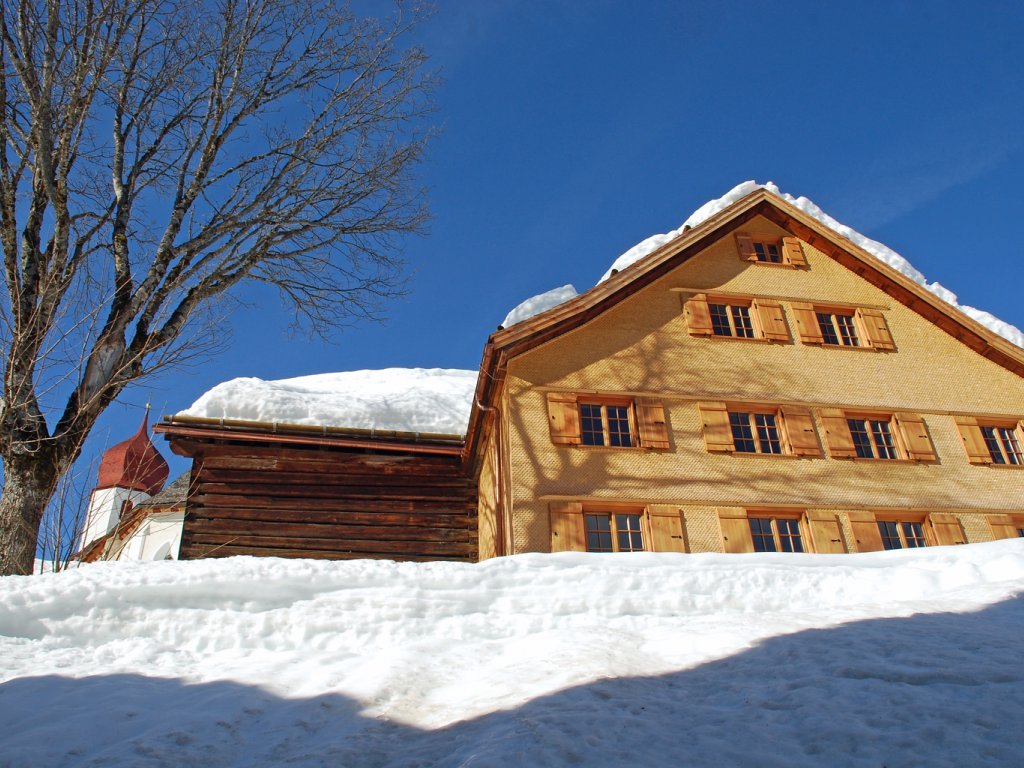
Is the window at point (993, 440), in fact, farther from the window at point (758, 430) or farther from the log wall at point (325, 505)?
the log wall at point (325, 505)

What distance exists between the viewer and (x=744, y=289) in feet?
48.0

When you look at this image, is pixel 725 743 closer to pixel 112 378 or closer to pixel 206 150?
pixel 112 378

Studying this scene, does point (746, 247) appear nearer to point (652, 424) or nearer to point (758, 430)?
point (758, 430)

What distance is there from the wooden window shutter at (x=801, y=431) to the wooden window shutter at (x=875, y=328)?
2337mm

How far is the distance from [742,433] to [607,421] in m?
2.31

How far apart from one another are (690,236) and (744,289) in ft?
4.65

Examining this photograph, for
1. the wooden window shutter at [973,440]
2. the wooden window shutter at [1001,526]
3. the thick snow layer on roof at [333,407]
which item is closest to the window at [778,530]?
the wooden window shutter at [1001,526]

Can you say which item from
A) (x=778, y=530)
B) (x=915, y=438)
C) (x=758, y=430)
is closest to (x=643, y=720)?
(x=778, y=530)

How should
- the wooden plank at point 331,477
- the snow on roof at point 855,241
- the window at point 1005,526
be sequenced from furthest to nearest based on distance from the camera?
the snow on roof at point 855,241 < the wooden plank at point 331,477 < the window at point 1005,526

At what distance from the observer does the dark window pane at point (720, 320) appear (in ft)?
46.2

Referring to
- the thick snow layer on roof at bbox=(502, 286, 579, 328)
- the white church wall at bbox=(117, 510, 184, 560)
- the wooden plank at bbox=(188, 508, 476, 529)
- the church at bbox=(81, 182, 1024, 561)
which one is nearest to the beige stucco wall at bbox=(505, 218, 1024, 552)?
the church at bbox=(81, 182, 1024, 561)

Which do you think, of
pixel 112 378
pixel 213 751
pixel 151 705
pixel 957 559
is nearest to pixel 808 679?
pixel 213 751

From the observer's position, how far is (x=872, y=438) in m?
13.4

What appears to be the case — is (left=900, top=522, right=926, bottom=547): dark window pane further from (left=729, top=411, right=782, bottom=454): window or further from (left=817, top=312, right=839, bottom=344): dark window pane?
(left=817, top=312, right=839, bottom=344): dark window pane
